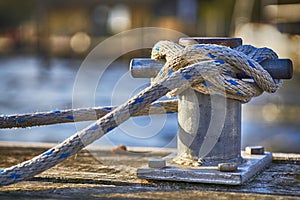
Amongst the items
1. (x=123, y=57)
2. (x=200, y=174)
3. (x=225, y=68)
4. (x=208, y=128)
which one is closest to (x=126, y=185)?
(x=200, y=174)

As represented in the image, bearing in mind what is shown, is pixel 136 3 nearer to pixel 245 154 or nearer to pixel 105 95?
pixel 105 95

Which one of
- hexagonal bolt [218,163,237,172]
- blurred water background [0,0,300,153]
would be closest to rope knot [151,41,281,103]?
hexagonal bolt [218,163,237,172]

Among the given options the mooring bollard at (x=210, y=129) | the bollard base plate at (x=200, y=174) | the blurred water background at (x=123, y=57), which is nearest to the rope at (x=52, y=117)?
the mooring bollard at (x=210, y=129)

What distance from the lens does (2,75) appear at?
15.4m

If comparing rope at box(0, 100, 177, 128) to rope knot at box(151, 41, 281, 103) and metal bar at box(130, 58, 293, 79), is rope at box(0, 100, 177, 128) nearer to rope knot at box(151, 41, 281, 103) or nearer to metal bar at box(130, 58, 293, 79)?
metal bar at box(130, 58, 293, 79)

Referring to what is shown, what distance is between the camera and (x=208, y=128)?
2.34 meters

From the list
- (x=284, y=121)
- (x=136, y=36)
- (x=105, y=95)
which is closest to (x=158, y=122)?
(x=284, y=121)

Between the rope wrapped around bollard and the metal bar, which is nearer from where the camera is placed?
the rope wrapped around bollard

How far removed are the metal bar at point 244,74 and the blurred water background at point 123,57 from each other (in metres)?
2.78

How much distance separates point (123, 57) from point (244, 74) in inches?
790

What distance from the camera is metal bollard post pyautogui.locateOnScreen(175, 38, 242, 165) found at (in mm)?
2336

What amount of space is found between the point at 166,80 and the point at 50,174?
57cm

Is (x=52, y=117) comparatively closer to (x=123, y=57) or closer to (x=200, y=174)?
(x=200, y=174)

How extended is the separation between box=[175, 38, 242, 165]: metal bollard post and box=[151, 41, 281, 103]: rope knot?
0.05 m
